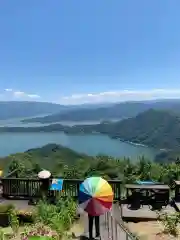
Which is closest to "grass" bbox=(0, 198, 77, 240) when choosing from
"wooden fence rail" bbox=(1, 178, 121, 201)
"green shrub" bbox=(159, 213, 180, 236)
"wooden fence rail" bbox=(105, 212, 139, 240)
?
"wooden fence rail" bbox=(105, 212, 139, 240)

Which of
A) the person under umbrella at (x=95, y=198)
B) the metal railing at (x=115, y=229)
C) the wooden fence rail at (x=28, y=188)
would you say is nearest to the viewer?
the person under umbrella at (x=95, y=198)

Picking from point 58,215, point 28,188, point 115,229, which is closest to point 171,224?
point 115,229

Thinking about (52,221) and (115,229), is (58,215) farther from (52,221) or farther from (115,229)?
(115,229)

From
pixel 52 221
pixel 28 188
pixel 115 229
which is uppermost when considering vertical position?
pixel 52 221

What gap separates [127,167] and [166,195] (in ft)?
27.8

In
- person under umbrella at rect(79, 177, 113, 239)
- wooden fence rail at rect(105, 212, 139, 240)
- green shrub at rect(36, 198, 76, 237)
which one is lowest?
wooden fence rail at rect(105, 212, 139, 240)

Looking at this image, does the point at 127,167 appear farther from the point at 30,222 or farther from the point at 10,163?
the point at 30,222

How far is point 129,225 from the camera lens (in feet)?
31.3

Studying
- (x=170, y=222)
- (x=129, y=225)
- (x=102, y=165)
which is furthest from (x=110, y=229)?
(x=102, y=165)

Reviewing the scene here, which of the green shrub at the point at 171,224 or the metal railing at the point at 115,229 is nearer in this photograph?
the metal railing at the point at 115,229

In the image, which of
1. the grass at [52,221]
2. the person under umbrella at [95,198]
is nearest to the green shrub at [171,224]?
the person under umbrella at [95,198]

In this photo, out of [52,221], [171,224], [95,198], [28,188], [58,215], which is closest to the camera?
[95,198]

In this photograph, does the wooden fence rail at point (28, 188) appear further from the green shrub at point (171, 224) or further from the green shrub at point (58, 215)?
the green shrub at point (171, 224)

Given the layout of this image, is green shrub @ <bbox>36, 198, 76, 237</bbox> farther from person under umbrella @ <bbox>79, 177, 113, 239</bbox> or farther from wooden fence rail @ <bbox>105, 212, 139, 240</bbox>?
wooden fence rail @ <bbox>105, 212, 139, 240</bbox>
